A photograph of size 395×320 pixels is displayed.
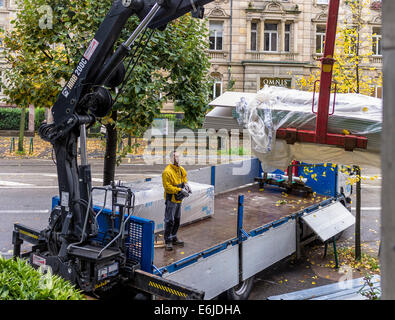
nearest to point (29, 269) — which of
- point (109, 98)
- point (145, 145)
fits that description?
point (109, 98)

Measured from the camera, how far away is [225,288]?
7199 mm

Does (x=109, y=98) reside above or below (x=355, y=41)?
below

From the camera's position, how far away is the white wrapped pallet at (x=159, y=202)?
26.2 ft

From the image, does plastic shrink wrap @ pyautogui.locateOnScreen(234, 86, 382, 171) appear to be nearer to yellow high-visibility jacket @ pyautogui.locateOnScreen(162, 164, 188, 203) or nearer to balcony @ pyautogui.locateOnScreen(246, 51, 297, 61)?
yellow high-visibility jacket @ pyautogui.locateOnScreen(162, 164, 188, 203)

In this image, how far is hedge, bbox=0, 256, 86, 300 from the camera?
4371 millimetres

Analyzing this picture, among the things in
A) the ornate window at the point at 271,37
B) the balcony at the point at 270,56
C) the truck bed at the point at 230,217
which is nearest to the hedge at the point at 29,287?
the truck bed at the point at 230,217

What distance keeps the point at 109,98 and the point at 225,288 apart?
3757 millimetres

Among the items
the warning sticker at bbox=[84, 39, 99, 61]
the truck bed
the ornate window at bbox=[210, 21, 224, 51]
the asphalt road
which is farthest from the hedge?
the ornate window at bbox=[210, 21, 224, 51]

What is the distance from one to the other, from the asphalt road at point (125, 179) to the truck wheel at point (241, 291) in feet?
1.00

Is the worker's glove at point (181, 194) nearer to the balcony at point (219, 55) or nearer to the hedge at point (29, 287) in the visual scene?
the hedge at point (29, 287)

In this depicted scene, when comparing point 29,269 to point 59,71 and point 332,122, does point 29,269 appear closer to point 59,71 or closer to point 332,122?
point 332,122

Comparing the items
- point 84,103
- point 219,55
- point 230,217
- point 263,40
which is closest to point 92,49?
point 84,103

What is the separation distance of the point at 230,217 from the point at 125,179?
11.0 meters

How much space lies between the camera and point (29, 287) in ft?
14.8
